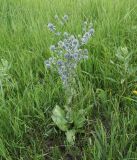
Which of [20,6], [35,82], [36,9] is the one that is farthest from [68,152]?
[20,6]

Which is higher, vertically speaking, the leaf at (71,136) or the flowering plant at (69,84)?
the flowering plant at (69,84)

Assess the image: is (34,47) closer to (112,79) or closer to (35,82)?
(35,82)

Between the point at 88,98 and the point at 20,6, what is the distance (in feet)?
5.64

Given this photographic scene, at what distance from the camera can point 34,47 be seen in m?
2.45

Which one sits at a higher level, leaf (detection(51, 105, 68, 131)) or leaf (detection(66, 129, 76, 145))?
leaf (detection(51, 105, 68, 131))

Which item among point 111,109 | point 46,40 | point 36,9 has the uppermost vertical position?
point 36,9

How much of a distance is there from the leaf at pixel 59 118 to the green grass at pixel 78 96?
0.17 ft

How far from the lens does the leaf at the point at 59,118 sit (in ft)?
5.87

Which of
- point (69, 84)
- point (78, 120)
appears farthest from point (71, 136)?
point (69, 84)

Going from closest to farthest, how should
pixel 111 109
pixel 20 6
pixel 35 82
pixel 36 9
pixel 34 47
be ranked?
pixel 111 109 → pixel 35 82 → pixel 34 47 → pixel 36 9 → pixel 20 6

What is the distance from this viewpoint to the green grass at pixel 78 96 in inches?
Result: 66.6

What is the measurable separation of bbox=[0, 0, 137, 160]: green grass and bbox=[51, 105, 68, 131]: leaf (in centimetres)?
5

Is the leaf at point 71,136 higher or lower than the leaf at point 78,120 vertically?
lower

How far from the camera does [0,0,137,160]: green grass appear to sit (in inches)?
66.6
